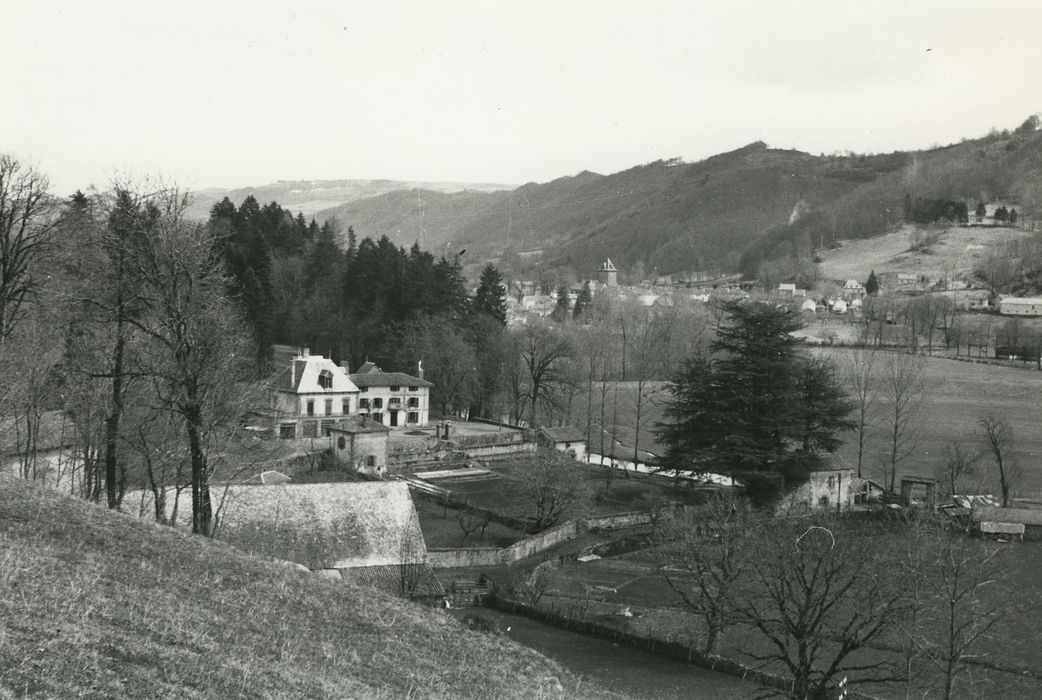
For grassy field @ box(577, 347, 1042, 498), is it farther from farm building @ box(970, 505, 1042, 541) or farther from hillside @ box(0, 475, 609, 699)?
hillside @ box(0, 475, 609, 699)

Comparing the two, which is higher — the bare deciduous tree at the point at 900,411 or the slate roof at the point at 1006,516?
the bare deciduous tree at the point at 900,411

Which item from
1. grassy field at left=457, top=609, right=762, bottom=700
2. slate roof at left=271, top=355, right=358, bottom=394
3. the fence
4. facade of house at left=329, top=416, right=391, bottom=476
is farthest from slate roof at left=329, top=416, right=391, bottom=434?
grassy field at left=457, top=609, right=762, bottom=700

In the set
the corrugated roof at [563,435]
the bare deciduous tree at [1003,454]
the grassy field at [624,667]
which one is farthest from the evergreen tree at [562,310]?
the grassy field at [624,667]

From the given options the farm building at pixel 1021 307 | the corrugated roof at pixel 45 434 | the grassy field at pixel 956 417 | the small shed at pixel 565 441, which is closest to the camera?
the corrugated roof at pixel 45 434

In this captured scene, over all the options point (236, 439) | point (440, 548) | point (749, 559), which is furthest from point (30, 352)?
point (749, 559)

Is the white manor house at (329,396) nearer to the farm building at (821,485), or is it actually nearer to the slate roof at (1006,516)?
the farm building at (821,485)

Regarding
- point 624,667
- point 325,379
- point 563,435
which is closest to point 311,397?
point 325,379

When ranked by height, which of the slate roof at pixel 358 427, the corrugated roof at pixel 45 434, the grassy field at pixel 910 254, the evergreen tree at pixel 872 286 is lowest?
the slate roof at pixel 358 427
